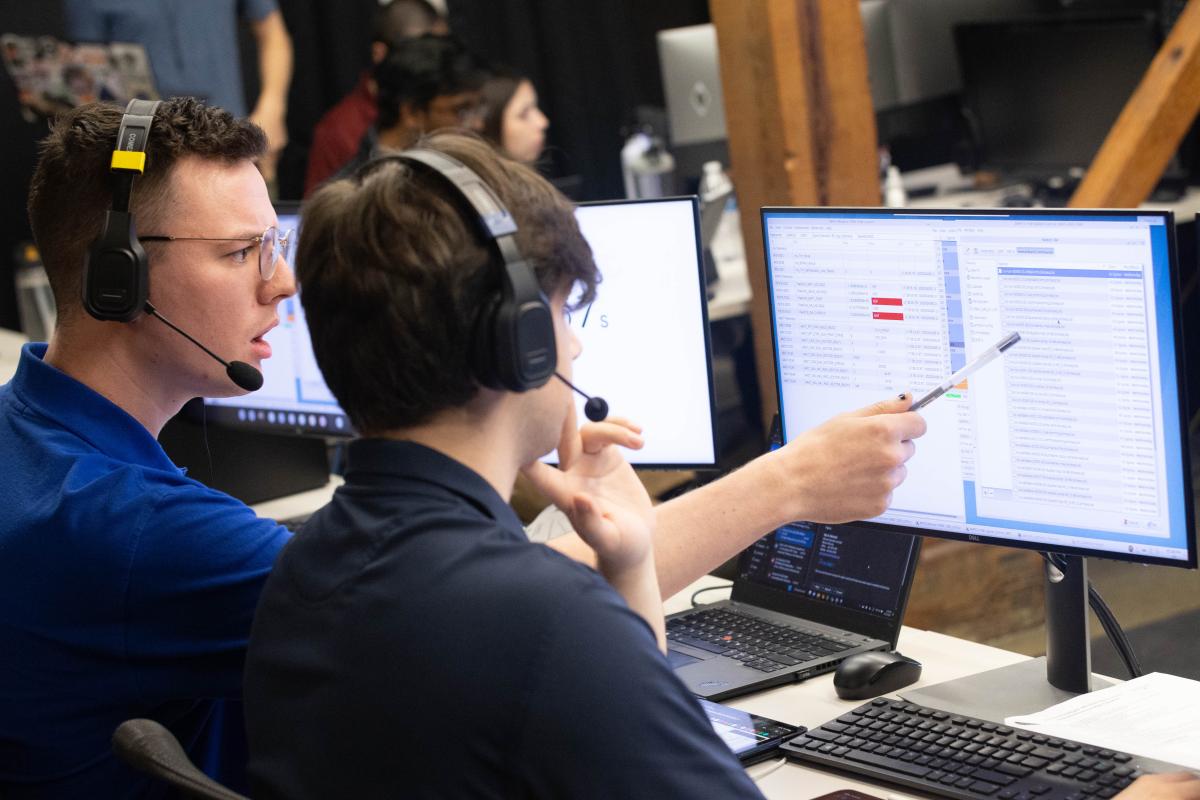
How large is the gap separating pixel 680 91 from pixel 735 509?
11.1 feet

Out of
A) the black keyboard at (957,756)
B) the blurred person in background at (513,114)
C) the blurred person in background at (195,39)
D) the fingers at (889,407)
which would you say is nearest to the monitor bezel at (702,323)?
the fingers at (889,407)

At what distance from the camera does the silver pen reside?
142cm

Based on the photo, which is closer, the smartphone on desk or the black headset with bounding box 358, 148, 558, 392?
the black headset with bounding box 358, 148, 558, 392

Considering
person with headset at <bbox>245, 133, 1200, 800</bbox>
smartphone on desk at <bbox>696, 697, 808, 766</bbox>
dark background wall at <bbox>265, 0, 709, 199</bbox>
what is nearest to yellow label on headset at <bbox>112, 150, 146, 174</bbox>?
person with headset at <bbox>245, 133, 1200, 800</bbox>

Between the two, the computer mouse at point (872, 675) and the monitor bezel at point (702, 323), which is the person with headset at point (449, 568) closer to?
the computer mouse at point (872, 675)

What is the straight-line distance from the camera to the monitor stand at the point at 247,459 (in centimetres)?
252

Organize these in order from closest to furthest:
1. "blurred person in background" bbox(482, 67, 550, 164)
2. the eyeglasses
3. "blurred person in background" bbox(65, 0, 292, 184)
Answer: the eyeglasses
"blurred person in background" bbox(482, 67, 550, 164)
"blurred person in background" bbox(65, 0, 292, 184)

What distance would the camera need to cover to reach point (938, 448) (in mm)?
1515

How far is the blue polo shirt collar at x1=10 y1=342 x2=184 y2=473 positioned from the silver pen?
76cm

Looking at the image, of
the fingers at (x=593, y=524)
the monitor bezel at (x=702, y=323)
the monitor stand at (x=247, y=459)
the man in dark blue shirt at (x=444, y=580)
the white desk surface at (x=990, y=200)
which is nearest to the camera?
the man in dark blue shirt at (x=444, y=580)

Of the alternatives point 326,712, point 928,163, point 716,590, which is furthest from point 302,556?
point 928,163

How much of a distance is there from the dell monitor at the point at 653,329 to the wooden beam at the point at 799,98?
35.4 inches

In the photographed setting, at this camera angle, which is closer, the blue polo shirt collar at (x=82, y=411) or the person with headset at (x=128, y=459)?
the person with headset at (x=128, y=459)

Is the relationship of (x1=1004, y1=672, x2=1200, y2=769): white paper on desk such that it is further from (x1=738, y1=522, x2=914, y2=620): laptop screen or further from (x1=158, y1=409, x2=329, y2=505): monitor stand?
(x1=158, y1=409, x2=329, y2=505): monitor stand
